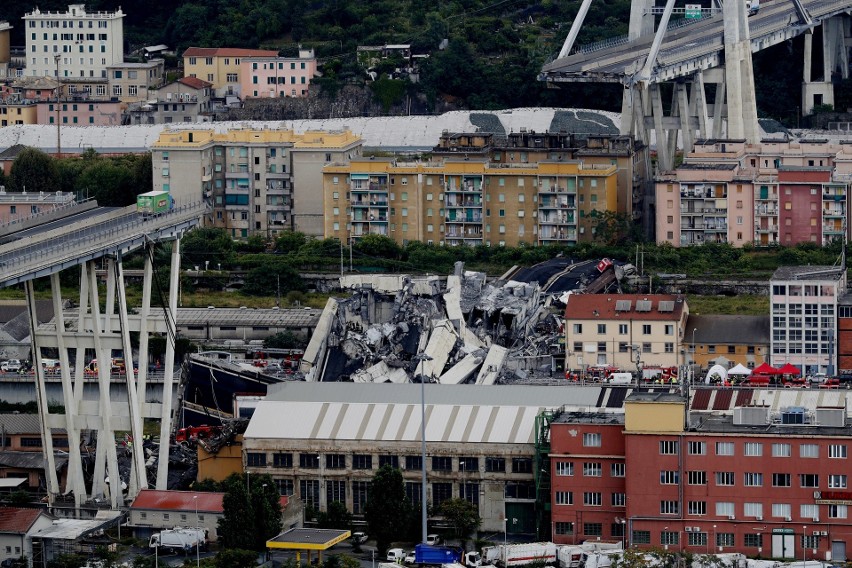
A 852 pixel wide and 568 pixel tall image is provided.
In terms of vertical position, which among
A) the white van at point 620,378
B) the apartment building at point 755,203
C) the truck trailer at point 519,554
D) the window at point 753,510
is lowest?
the truck trailer at point 519,554

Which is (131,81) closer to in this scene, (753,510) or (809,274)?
(809,274)

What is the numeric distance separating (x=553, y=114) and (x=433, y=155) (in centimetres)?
1519

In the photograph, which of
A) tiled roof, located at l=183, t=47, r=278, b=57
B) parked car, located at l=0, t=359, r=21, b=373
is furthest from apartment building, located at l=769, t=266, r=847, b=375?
tiled roof, located at l=183, t=47, r=278, b=57

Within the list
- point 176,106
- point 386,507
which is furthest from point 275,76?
point 386,507

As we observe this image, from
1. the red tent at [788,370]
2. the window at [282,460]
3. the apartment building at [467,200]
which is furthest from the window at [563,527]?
the apartment building at [467,200]

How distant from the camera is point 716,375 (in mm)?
61000

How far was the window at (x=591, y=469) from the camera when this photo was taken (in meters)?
50.1

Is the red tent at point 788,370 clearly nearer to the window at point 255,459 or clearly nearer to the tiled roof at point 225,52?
the window at point 255,459

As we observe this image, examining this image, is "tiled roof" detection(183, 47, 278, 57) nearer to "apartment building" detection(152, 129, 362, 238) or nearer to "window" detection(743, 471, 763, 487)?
"apartment building" detection(152, 129, 362, 238)

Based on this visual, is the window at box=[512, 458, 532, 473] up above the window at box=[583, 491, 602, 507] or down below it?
above

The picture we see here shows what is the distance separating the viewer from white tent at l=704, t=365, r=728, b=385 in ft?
199

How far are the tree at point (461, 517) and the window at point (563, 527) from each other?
1512 millimetres

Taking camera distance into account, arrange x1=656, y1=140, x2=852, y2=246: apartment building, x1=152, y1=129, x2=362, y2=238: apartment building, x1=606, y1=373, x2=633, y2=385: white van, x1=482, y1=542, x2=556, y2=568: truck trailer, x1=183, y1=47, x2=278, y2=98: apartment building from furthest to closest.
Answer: x1=183, y1=47, x2=278, y2=98: apartment building < x1=152, y1=129, x2=362, y2=238: apartment building < x1=656, y1=140, x2=852, y2=246: apartment building < x1=606, y1=373, x2=633, y2=385: white van < x1=482, y1=542, x2=556, y2=568: truck trailer

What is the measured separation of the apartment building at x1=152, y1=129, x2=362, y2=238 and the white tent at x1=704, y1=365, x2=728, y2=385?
76.4ft
